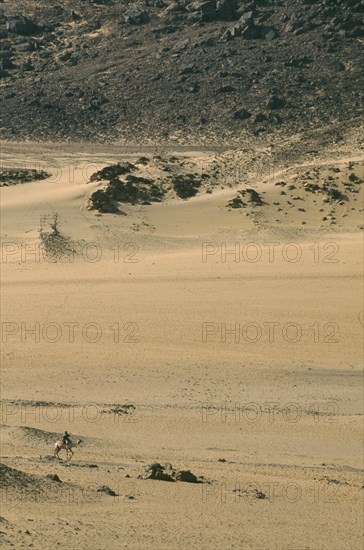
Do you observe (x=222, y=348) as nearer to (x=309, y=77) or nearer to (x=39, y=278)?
(x=39, y=278)

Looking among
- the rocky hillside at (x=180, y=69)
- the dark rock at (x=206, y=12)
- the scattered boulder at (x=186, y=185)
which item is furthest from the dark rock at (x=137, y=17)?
the scattered boulder at (x=186, y=185)

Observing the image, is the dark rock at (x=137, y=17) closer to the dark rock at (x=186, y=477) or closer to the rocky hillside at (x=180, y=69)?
the rocky hillside at (x=180, y=69)

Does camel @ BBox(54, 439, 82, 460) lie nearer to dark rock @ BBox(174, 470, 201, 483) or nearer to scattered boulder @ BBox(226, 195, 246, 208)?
dark rock @ BBox(174, 470, 201, 483)

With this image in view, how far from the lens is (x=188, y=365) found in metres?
17.0

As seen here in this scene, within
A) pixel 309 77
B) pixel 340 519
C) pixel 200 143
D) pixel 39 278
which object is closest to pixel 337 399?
pixel 340 519

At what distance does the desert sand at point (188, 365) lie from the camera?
9875 mm

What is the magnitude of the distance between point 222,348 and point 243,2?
1205 inches

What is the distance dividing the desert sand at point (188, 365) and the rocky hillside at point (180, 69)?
26.7 ft

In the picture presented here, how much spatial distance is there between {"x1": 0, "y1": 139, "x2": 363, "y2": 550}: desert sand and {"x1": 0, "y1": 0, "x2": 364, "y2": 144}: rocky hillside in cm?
812

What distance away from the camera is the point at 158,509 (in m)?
9.91

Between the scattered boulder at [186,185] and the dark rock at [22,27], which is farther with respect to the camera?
the dark rock at [22,27]

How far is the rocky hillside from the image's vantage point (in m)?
38.3

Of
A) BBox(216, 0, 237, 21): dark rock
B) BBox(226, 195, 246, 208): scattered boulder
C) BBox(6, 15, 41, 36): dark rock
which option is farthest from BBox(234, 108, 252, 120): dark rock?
BBox(6, 15, 41, 36): dark rock

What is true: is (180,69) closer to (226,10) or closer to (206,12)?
(206,12)
